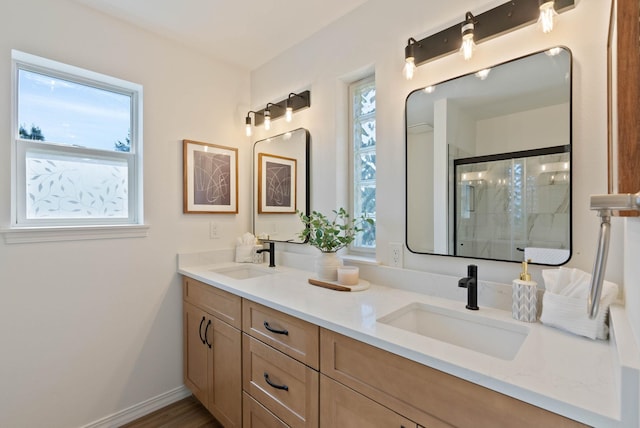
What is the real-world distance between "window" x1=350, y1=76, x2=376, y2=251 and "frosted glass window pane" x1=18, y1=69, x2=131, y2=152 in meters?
1.53

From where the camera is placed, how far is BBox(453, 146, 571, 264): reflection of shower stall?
1180 millimetres

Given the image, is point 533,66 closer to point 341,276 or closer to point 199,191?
point 341,276

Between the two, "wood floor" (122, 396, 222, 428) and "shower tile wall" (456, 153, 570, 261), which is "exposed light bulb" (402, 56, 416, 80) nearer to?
"shower tile wall" (456, 153, 570, 261)

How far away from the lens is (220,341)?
70.6 inches

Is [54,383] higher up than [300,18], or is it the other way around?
[300,18]

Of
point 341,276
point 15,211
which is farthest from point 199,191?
point 341,276

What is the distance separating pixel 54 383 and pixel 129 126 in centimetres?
160

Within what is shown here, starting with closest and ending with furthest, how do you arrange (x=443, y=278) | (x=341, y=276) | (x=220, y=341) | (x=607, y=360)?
1. (x=607, y=360)
2. (x=443, y=278)
3. (x=341, y=276)
4. (x=220, y=341)

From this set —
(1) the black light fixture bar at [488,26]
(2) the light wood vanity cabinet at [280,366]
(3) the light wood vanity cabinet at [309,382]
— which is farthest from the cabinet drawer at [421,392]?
(1) the black light fixture bar at [488,26]

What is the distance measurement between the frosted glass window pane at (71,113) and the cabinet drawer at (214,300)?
1.03 metres

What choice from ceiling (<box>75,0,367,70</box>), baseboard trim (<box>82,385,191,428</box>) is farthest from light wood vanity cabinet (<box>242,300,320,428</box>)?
ceiling (<box>75,0,367,70</box>)

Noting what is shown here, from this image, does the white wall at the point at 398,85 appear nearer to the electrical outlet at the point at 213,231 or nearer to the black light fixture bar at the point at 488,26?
the black light fixture bar at the point at 488,26

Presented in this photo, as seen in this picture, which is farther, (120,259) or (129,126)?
(129,126)

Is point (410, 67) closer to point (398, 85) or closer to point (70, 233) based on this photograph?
point (398, 85)
